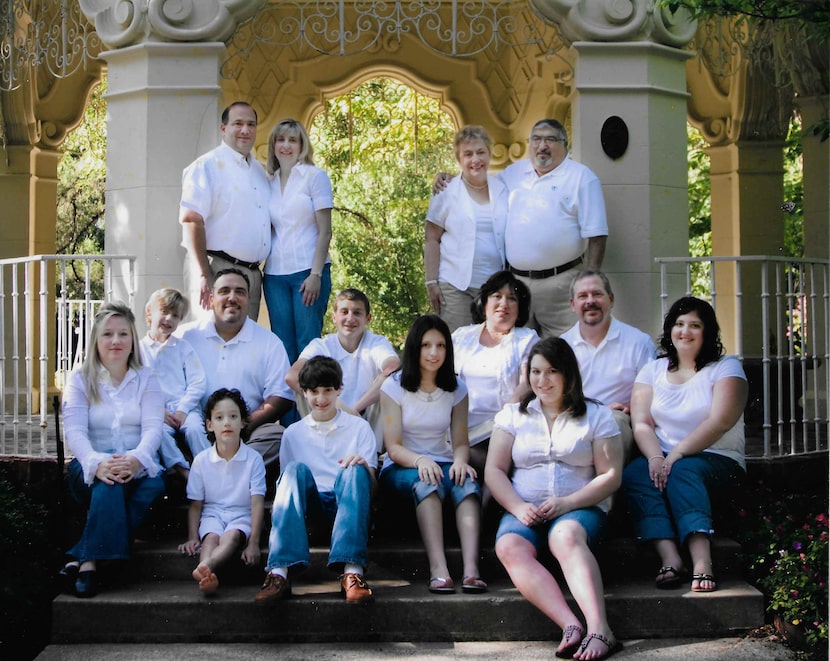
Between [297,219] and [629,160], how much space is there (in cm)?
200

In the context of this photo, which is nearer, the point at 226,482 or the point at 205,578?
the point at 205,578

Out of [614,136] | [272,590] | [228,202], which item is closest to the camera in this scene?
[272,590]

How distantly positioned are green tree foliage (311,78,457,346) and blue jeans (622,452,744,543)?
39.0 feet

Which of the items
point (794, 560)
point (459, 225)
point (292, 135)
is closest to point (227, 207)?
point (292, 135)

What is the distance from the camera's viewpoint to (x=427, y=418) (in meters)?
5.34

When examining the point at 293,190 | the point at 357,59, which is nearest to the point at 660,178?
the point at 293,190

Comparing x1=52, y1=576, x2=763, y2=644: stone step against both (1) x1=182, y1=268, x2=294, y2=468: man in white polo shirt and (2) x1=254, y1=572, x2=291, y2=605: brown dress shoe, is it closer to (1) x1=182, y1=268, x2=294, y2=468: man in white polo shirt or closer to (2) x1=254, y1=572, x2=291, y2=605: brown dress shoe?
(2) x1=254, y1=572, x2=291, y2=605: brown dress shoe

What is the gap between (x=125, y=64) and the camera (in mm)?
7109

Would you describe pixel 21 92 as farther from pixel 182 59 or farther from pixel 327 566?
pixel 327 566

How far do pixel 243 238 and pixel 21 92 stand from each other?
15.1 feet

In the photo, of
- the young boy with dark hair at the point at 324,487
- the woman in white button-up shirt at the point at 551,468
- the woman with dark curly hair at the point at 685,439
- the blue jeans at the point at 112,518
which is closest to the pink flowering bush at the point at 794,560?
the woman with dark curly hair at the point at 685,439

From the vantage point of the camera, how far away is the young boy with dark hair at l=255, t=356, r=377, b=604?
478 cm

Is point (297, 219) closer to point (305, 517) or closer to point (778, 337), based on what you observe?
point (305, 517)

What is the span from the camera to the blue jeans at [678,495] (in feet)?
16.7
